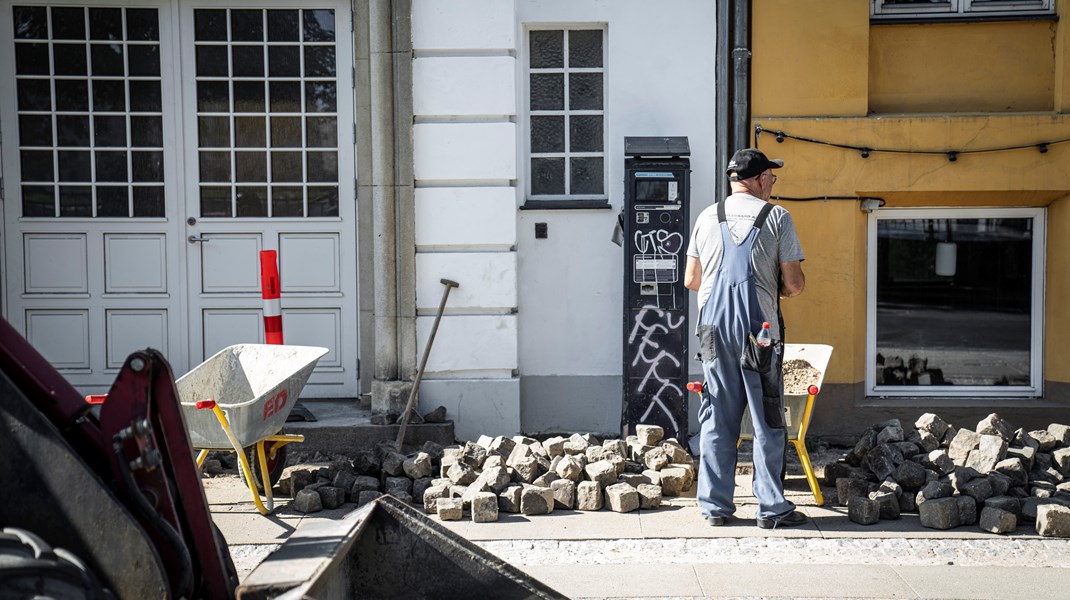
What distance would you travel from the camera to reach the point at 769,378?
19.2 ft

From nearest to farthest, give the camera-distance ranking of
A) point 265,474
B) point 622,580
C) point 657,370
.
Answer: point 622,580 < point 265,474 < point 657,370

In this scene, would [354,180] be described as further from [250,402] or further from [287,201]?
[250,402]

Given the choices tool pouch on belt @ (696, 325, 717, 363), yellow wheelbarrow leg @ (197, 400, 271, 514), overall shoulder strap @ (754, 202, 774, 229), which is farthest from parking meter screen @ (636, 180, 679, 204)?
yellow wheelbarrow leg @ (197, 400, 271, 514)

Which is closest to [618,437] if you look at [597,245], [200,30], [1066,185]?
[597,245]

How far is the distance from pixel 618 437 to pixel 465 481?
1886 mm

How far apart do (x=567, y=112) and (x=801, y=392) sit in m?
3.05

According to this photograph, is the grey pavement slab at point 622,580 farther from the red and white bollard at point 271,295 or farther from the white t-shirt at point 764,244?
the red and white bollard at point 271,295

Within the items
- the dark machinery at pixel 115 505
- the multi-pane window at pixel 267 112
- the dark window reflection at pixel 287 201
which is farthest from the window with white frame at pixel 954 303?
the dark machinery at pixel 115 505

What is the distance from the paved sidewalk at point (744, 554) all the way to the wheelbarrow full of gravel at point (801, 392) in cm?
36

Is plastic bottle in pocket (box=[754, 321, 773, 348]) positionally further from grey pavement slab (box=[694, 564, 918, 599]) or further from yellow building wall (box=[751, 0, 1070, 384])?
yellow building wall (box=[751, 0, 1070, 384])

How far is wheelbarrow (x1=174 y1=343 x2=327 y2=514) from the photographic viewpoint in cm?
592

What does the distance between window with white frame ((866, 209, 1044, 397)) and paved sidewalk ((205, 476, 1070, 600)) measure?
2480mm

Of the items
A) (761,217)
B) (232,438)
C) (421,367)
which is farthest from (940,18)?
(232,438)

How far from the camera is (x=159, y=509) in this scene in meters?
3.45
